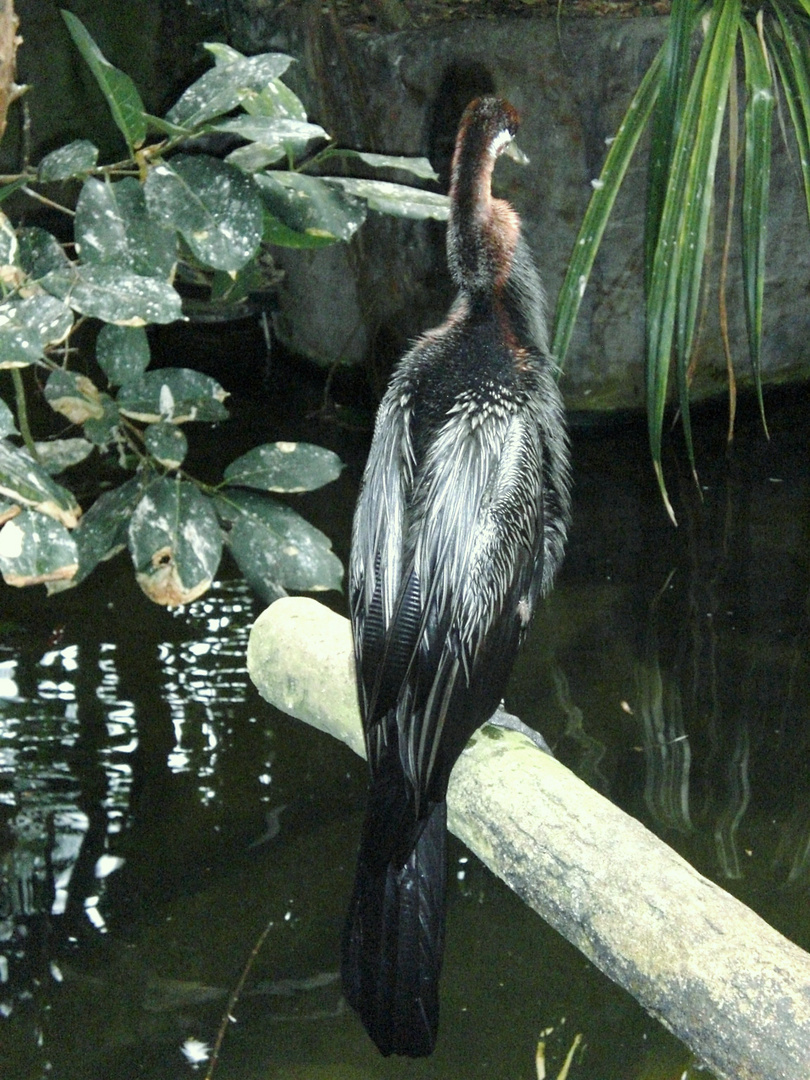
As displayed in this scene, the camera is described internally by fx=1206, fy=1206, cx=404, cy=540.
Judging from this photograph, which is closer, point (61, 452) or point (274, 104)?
point (274, 104)

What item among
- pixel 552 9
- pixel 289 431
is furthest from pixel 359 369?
pixel 552 9

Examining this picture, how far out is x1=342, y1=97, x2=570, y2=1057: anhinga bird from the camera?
1.39m

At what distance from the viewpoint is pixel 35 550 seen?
1.23m

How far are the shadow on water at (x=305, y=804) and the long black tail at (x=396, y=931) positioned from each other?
421mm

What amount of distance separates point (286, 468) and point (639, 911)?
0.76 meters

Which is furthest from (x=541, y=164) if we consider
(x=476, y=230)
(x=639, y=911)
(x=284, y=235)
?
(x=639, y=911)

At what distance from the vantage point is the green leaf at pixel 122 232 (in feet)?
4.31

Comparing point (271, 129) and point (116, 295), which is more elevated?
point (271, 129)

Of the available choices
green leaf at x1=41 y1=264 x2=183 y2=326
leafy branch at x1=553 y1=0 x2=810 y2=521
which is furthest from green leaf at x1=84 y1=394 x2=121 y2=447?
→ leafy branch at x1=553 y1=0 x2=810 y2=521

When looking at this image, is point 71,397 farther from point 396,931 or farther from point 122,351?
point 396,931

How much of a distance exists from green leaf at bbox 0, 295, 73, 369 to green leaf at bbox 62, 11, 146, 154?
0.23 metres

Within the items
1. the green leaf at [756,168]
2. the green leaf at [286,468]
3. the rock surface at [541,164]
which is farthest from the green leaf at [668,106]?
the rock surface at [541,164]

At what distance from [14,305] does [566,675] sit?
1.75 m

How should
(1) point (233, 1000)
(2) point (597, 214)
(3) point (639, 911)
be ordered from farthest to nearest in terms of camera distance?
(2) point (597, 214)
(1) point (233, 1000)
(3) point (639, 911)
